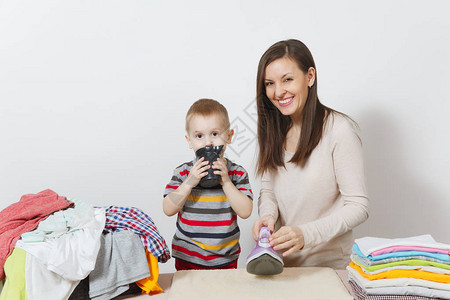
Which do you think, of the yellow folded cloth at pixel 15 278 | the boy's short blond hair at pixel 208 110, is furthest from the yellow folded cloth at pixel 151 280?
the boy's short blond hair at pixel 208 110

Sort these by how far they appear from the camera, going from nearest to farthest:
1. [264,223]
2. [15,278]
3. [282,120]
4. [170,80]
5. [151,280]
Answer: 1. [15,278]
2. [151,280]
3. [264,223]
4. [282,120]
5. [170,80]

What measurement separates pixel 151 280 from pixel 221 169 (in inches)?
19.6

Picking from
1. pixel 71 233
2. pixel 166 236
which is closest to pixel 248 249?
pixel 166 236

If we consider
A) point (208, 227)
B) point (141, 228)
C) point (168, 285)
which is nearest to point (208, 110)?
point (208, 227)

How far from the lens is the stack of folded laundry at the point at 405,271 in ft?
4.33

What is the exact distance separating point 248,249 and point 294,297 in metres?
1.38

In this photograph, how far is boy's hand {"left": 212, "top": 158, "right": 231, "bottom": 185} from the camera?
68.3 inches

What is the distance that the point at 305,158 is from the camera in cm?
183

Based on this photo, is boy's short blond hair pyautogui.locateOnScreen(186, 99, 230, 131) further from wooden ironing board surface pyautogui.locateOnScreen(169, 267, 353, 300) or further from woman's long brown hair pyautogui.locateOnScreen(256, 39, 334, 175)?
wooden ironing board surface pyautogui.locateOnScreen(169, 267, 353, 300)

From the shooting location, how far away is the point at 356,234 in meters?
2.80

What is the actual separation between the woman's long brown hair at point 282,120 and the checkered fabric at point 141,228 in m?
0.60

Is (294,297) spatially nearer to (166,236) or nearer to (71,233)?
(71,233)

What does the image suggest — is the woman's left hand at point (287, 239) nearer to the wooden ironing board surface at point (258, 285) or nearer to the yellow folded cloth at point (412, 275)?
the wooden ironing board surface at point (258, 285)

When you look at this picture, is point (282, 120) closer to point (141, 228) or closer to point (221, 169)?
point (221, 169)
